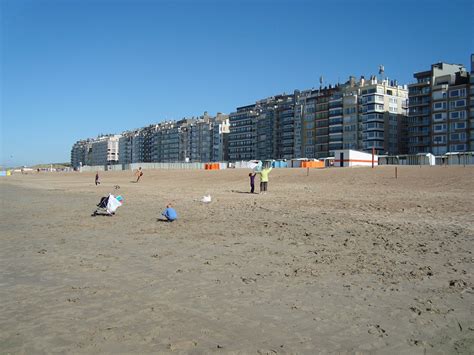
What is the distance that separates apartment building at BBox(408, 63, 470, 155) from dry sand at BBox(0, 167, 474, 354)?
89.3 m

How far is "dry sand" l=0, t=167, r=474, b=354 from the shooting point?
445 cm

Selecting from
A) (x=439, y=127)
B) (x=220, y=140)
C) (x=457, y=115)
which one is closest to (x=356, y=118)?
(x=439, y=127)

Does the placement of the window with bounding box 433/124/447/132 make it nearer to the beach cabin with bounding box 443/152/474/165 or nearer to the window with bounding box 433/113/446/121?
the window with bounding box 433/113/446/121

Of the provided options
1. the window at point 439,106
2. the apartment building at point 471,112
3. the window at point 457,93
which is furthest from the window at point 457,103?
the window at point 439,106

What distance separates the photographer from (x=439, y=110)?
96062 millimetres

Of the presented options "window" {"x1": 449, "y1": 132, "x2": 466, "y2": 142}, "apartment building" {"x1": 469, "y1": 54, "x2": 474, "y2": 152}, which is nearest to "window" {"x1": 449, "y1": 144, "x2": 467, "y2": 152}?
"window" {"x1": 449, "y1": 132, "x2": 466, "y2": 142}

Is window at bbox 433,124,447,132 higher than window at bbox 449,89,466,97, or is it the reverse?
window at bbox 449,89,466,97

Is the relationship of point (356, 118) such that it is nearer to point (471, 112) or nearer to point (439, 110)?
point (439, 110)

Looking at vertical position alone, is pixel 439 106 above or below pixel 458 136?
above

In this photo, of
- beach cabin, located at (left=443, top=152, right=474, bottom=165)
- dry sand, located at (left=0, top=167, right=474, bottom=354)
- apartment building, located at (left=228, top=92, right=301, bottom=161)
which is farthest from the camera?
apartment building, located at (left=228, top=92, right=301, bottom=161)

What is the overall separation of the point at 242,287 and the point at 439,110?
10124cm

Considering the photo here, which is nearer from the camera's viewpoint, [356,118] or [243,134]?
[356,118]

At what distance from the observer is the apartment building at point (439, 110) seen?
91950mm

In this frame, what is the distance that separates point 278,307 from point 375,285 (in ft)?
5.78
